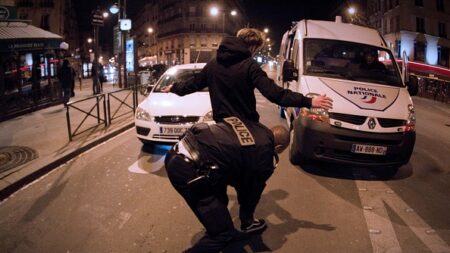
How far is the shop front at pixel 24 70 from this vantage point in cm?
1220

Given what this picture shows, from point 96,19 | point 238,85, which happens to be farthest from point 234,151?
point 96,19

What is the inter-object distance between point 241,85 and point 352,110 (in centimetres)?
303

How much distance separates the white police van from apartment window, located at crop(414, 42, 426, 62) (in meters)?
40.9

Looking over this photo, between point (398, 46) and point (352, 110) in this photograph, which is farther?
point (398, 46)

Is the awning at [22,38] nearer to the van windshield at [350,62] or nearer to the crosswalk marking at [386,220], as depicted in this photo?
the van windshield at [350,62]

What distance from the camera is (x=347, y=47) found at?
289 inches

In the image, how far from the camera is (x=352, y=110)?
18.5 feet

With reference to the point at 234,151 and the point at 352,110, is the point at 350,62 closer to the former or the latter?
the point at 352,110

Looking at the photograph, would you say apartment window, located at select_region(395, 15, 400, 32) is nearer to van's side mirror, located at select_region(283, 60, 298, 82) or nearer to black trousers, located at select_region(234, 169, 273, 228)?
van's side mirror, located at select_region(283, 60, 298, 82)

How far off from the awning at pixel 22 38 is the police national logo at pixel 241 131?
11.2 m

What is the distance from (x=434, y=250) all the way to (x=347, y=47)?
4.47 metres

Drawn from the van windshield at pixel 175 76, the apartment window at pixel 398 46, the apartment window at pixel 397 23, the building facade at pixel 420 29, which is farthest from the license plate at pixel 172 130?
the apartment window at pixel 397 23

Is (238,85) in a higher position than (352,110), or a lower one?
higher

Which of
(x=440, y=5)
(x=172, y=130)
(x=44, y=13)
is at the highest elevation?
(x=44, y=13)
